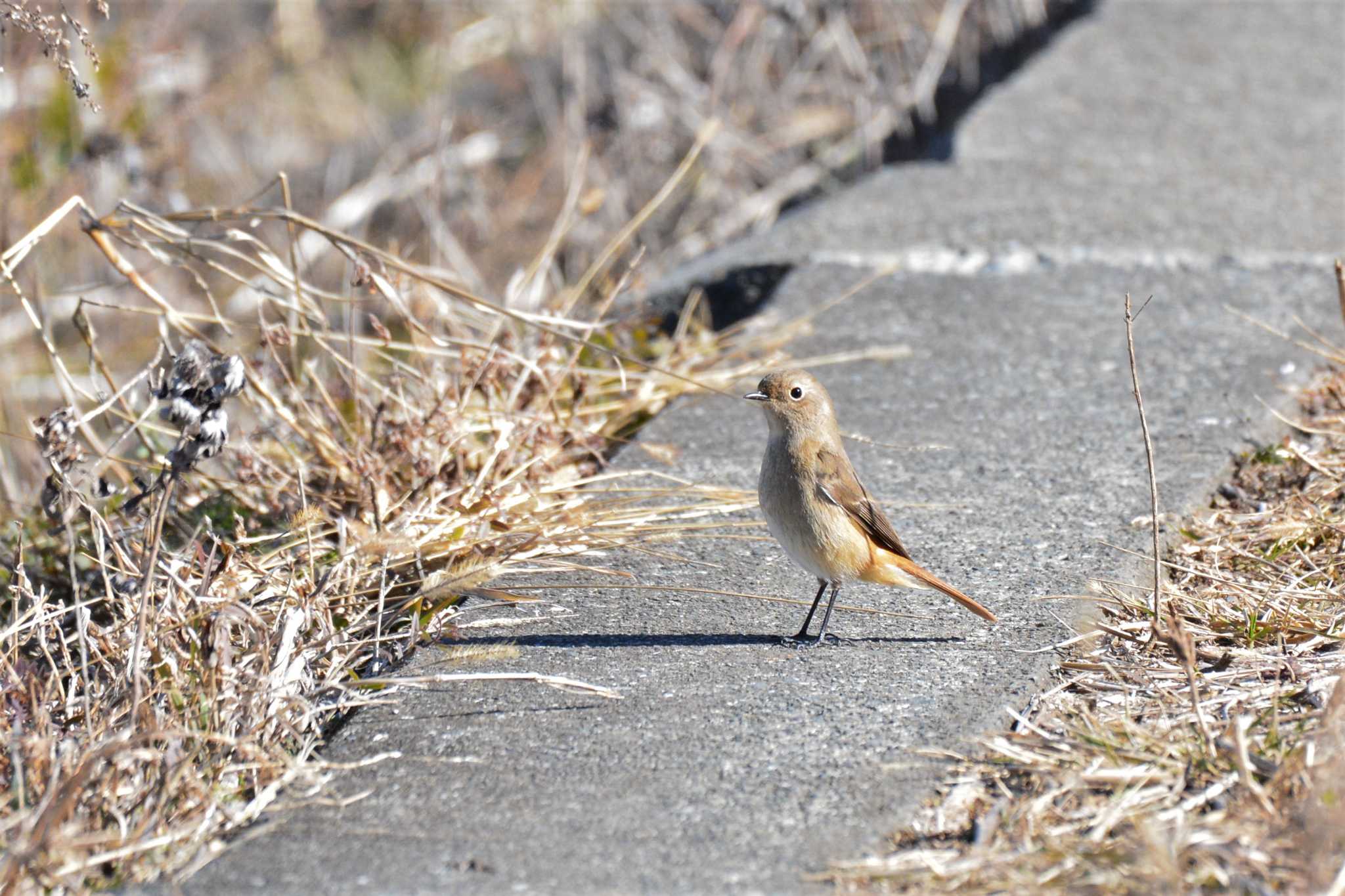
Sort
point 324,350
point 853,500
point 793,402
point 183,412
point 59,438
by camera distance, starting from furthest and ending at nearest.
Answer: point 324,350 < point 793,402 < point 853,500 < point 59,438 < point 183,412

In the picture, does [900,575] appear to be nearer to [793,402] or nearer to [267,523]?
[793,402]

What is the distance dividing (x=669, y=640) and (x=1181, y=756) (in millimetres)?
1039

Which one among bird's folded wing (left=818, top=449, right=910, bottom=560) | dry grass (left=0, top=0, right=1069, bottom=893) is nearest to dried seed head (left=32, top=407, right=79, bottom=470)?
dry grass (left=0, top=0, right=1069, bottom=893)

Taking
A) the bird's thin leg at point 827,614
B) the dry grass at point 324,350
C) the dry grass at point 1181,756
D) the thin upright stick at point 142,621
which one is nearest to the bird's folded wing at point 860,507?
the bird's thin leg at point 827,614

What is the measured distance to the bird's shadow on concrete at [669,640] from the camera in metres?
2.89

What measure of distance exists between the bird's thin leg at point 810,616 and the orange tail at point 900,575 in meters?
0.10

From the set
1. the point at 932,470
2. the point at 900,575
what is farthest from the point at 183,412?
the point at 932,470

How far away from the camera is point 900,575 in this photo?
117 inches

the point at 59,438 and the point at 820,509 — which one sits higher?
the point at 59,438

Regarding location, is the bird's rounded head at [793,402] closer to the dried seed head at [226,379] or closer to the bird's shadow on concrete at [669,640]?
the bird's shadow on concrete at [669,640]

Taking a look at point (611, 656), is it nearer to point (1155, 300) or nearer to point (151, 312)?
point (151, 312)

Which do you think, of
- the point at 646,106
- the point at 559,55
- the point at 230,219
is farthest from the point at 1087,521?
the point at 559,55

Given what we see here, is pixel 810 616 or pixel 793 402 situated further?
pixel 793 402

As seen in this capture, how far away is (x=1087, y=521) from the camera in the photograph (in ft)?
10.8
